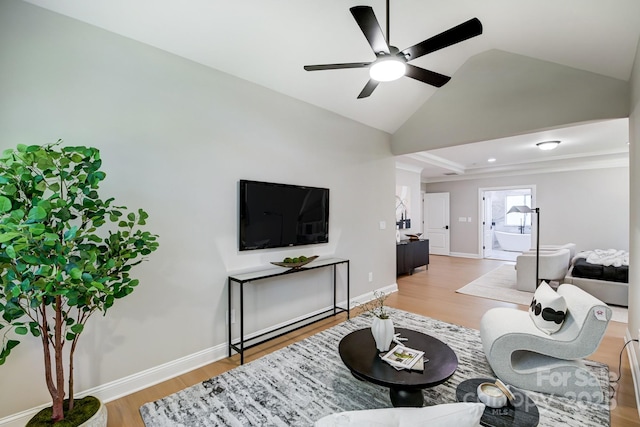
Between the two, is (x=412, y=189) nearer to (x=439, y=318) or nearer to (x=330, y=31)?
(x=439, y=318)

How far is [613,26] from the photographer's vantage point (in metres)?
2.27

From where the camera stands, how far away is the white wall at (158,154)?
1895 millimetres

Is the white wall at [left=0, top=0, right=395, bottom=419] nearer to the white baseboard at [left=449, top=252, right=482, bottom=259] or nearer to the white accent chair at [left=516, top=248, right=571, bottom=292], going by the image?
the white accent chair at [left=516, top=248, right=571, bottom=292]

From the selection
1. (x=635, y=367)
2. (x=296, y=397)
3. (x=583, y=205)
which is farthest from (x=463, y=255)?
(x=296, y=397)

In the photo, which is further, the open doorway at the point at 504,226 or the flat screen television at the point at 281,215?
the open doorway at the point at 504,226

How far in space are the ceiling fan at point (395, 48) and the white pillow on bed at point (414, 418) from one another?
184 centimetres

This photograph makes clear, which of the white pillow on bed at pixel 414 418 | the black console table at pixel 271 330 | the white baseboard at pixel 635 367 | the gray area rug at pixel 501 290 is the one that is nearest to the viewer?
the white pillow on bed at pixel 414 418

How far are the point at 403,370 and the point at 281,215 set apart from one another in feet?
6.42

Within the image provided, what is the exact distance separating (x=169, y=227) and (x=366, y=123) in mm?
3088

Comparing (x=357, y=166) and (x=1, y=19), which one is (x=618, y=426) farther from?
(x=1, y=19)

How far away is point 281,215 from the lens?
3236 millimetres

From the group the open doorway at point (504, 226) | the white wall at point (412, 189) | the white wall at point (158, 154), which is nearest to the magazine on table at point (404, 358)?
the white wall at point (158, 154)

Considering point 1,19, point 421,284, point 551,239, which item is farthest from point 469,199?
point 1,19

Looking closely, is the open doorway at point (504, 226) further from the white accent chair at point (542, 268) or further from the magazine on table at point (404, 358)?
the magazine on table at point (404, 358)
